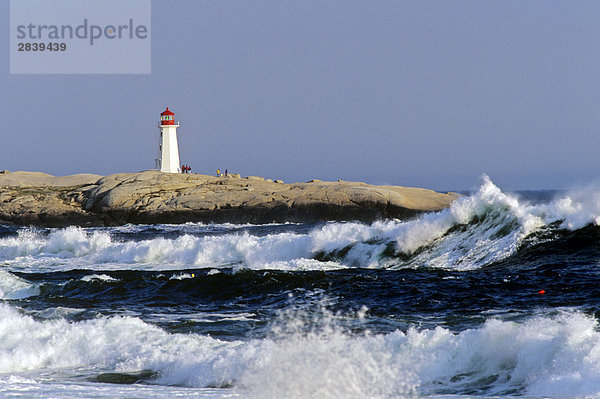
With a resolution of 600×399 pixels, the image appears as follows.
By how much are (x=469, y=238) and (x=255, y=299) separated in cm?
706

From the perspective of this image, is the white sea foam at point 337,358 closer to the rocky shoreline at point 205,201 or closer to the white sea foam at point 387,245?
the white sea foam at point 387,245

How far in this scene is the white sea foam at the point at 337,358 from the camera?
720 cm

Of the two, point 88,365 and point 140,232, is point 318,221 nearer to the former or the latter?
point 140,232

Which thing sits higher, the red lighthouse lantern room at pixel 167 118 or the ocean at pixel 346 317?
the red lighthouse lantern room at pixel 167 118

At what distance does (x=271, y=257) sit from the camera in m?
21.5

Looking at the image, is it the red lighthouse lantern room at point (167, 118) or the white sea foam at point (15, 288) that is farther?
the red lighthouse lantern room at point (167, 118)

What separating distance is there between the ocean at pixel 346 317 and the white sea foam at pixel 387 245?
0.05m

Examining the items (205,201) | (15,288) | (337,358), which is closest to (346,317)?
(337,358)

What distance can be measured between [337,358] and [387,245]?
1198cm

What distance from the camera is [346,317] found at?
11219 mm

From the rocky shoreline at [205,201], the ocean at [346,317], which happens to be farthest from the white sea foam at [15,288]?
the rocky shoreline at [205,201]

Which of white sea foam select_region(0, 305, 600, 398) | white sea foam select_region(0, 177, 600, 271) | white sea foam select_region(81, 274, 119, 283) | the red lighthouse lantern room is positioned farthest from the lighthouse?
white sea foam select_region(0, 305, 600, 398)

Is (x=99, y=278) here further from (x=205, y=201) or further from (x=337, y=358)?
(x=205, y=201)

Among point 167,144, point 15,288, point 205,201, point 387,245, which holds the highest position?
point 167,144
